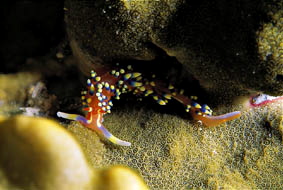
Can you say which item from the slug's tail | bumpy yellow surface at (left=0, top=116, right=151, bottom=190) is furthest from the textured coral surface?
bumpy yellow surface at (left=0, top=116, right=151, bottom=190)

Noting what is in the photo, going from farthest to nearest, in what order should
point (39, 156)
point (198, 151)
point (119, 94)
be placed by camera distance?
point (119, 94), point (198, 151), point (39, 156)

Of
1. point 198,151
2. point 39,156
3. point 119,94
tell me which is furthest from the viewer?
point 119,94

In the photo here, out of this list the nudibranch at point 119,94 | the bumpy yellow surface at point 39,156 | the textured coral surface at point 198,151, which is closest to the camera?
the bumpy yellow surface at point 39,156

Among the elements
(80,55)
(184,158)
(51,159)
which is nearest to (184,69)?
(184,158)

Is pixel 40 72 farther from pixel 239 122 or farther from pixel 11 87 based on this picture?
pixel 239 122

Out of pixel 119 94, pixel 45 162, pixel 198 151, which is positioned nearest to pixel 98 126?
pixel 119 94

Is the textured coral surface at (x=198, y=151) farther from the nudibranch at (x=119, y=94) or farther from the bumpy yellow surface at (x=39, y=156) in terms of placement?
the bumpy yellow surface at (x=39, y=156)

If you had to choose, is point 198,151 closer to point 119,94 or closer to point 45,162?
point 119,94

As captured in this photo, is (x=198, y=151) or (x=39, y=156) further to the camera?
(x=198, y=151)

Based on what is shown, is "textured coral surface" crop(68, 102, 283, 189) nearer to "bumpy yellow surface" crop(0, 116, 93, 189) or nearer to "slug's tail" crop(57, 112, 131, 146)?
"slug's tail" crop(57, 112, 131, 146)

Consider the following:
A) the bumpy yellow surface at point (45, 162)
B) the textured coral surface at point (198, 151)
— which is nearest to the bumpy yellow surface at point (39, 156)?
the bumpy yellow surface at point (45, 162)
